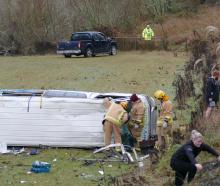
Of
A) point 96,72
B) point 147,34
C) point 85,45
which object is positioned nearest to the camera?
point 96,72

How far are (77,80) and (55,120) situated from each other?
37.3ft

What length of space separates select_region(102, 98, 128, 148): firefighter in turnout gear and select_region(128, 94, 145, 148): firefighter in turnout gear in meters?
0.27

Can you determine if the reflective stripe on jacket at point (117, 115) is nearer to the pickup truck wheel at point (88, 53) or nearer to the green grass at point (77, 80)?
the green grass at point (77, 80)

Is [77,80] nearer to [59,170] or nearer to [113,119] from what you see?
[113,119]

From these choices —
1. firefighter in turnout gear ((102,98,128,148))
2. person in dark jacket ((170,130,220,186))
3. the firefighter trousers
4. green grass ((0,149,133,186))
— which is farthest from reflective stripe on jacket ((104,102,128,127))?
person in dark jacket ((170,130,220,186))

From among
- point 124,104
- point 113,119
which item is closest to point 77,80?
point 124,104

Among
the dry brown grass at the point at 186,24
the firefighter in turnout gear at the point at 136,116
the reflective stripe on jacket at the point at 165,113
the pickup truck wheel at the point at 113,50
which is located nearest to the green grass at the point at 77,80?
the pickup truck wheel at the point at 113,50

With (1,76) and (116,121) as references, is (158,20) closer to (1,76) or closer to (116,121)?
(1,76)

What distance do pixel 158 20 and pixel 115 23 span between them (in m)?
5.63

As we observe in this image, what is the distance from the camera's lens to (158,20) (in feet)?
159

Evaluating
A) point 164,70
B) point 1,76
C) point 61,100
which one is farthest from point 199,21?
point 61,100

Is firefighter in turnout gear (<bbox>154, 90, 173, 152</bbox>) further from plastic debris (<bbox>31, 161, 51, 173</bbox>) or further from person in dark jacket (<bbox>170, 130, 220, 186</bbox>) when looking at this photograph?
person in dark jacket (<bbox>170, 130, 220, 186</bbox>)

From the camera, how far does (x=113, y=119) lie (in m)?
14.2

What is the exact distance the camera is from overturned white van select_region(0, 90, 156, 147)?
15039 millimetres
